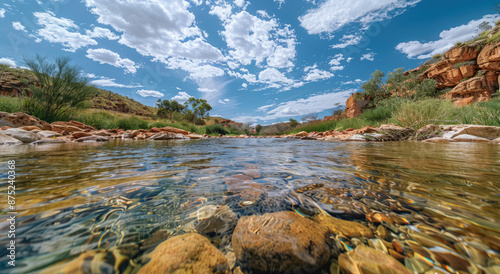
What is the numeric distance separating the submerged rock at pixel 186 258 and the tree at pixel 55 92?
1207 centimetres

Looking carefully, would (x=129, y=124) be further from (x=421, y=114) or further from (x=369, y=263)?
(x=421, y=114)

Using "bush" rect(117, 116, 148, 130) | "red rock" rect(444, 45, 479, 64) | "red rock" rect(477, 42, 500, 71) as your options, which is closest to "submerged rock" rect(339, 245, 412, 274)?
"bush" rect(117, 116, 148, 130)

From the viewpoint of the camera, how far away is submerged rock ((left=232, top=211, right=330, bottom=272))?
1.94ft

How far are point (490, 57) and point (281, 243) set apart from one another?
2609 cm

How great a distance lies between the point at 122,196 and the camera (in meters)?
1.04

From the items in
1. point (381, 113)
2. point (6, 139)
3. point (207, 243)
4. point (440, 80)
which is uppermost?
point (440, 80)

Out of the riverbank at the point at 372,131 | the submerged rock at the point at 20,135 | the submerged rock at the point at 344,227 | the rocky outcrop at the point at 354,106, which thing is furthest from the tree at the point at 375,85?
the submerged rock at the point at 20,135

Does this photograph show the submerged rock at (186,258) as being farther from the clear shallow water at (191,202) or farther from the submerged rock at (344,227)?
the submerged rock at (344,227)

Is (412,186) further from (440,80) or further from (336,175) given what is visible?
(440,80)

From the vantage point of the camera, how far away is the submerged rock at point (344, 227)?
711 mm

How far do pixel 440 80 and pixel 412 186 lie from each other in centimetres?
Result: 2990

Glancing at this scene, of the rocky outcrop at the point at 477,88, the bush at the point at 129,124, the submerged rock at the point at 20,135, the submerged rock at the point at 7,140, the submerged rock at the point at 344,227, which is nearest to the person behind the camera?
the submerged rock at the point at 344,227

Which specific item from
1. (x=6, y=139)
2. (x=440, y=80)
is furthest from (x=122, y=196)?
(x=440, y=80)

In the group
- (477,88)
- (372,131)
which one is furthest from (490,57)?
(372,131)
